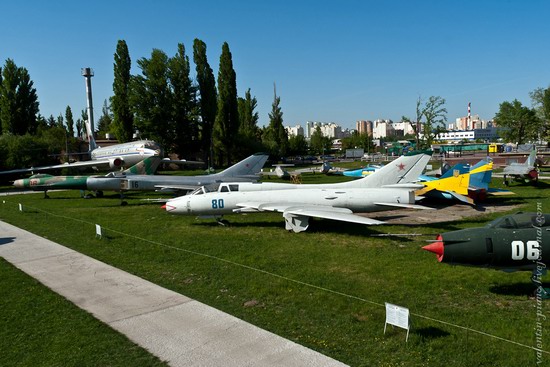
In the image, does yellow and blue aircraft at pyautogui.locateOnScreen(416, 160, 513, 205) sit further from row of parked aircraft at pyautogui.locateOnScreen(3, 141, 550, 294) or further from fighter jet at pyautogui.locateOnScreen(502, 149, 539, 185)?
fighter jet at pyautogui.locateOnScreen(502, 149, 539, 185)

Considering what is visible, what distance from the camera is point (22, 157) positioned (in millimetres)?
41688

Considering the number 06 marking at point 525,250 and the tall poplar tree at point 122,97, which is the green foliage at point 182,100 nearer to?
the tall poplar tree at point 122,97

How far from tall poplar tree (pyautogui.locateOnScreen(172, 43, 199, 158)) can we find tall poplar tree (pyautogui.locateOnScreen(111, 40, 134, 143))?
7583 mm

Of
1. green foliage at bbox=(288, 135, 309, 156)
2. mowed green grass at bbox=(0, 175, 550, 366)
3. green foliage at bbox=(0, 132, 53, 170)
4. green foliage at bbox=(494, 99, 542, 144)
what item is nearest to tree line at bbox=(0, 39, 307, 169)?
green foliage at bbox=(0, 132, 53, 170)

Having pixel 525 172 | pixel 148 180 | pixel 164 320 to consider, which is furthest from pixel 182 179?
pixel 525 172

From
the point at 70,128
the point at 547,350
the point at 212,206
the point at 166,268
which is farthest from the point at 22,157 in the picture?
the point at 70,128

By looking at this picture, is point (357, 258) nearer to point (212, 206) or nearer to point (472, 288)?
point (472, 288)

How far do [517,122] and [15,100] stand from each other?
99850 millimetres

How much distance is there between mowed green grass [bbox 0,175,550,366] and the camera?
659 centimetres

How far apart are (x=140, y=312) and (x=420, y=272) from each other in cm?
732

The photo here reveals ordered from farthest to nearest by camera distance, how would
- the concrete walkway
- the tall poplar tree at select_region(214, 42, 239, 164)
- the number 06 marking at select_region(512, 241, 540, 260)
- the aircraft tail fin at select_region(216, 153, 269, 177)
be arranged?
1. the tall poplar tree at select_region(214, 42, 239, 164)
2. the aircraft tail fin at select_region(216, 153, 269, 177)
3. the number 06 marking at select_region(512, 241, 540, 260)
4. the concrete walkway

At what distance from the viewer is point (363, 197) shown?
16.0m

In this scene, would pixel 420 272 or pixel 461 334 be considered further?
pixel 420 272

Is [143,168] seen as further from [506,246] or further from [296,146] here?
[296,146]
